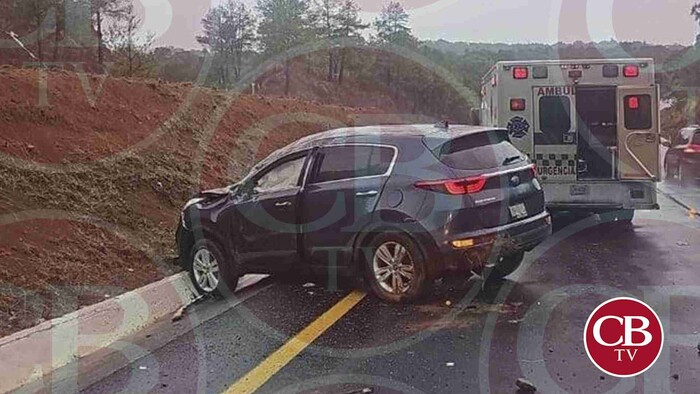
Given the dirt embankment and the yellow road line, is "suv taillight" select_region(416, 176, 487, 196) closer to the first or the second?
the yellow road line

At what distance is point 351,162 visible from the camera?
7.67 meters

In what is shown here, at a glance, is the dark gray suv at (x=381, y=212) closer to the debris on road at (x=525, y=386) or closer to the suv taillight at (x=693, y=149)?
the debris on road at (x=525, y=386)

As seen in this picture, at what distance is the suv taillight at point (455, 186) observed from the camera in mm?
7016

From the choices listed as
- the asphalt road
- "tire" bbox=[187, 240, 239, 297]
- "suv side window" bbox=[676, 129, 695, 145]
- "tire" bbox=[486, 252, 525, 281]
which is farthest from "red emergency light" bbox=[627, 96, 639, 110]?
"suv side window" bbox=[676, 129, 695, 145]

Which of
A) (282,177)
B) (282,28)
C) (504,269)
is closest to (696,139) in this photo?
(504,269)

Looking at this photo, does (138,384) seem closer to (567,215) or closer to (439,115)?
(567,215)

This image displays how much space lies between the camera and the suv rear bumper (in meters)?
6.99

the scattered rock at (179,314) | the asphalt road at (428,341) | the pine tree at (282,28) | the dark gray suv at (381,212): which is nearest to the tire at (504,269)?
the dark gray suv at (381,212)

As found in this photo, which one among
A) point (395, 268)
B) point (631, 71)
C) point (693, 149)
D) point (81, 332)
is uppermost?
point (631, 71)

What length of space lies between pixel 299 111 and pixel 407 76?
104 ft

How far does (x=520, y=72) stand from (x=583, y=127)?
131cm

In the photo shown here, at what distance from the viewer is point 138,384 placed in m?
5.46

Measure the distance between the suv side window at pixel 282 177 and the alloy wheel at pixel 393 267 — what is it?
1.21 m

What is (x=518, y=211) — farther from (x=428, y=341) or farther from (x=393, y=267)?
(x=428, y=341)
